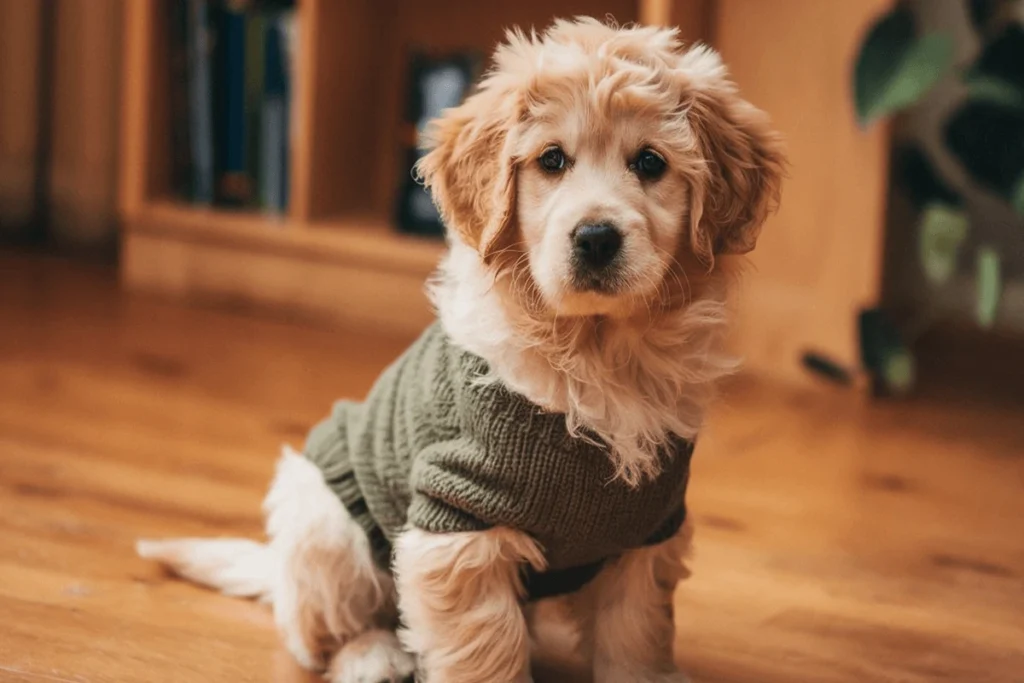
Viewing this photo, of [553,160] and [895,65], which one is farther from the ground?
[895,65]

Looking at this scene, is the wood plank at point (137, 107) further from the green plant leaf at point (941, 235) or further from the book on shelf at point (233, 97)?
the green plant leaf at point (941, 235)

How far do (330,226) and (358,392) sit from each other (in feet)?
2.07

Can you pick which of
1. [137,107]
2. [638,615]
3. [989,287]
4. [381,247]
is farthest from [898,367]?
[137,107]

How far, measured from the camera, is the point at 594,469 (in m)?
1.30

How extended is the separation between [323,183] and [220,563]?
5.25 ft

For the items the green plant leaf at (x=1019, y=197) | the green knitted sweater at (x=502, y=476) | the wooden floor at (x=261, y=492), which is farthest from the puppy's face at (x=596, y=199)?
the green plant leaf at (x=1019, y=197)

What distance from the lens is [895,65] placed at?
2621 millimetres

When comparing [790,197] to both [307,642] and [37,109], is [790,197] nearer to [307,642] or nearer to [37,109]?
[307,642]

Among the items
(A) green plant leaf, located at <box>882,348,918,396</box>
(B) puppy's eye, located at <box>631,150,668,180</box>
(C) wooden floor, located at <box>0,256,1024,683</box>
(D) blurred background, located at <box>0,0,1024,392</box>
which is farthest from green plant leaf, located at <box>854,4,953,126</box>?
(B) puppy's eye, located at <box>631,150,668,180</box>

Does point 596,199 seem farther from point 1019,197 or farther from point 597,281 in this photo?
point 1019,197

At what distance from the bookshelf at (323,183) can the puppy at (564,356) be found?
5.12 feet

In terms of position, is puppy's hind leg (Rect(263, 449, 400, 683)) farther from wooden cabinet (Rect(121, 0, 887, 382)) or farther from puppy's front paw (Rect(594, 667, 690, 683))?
wooden cabinet (Rect(121, 0, 887, 382))

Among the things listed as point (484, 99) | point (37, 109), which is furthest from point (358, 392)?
point (37, 109)

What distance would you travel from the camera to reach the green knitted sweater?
4.20ft
